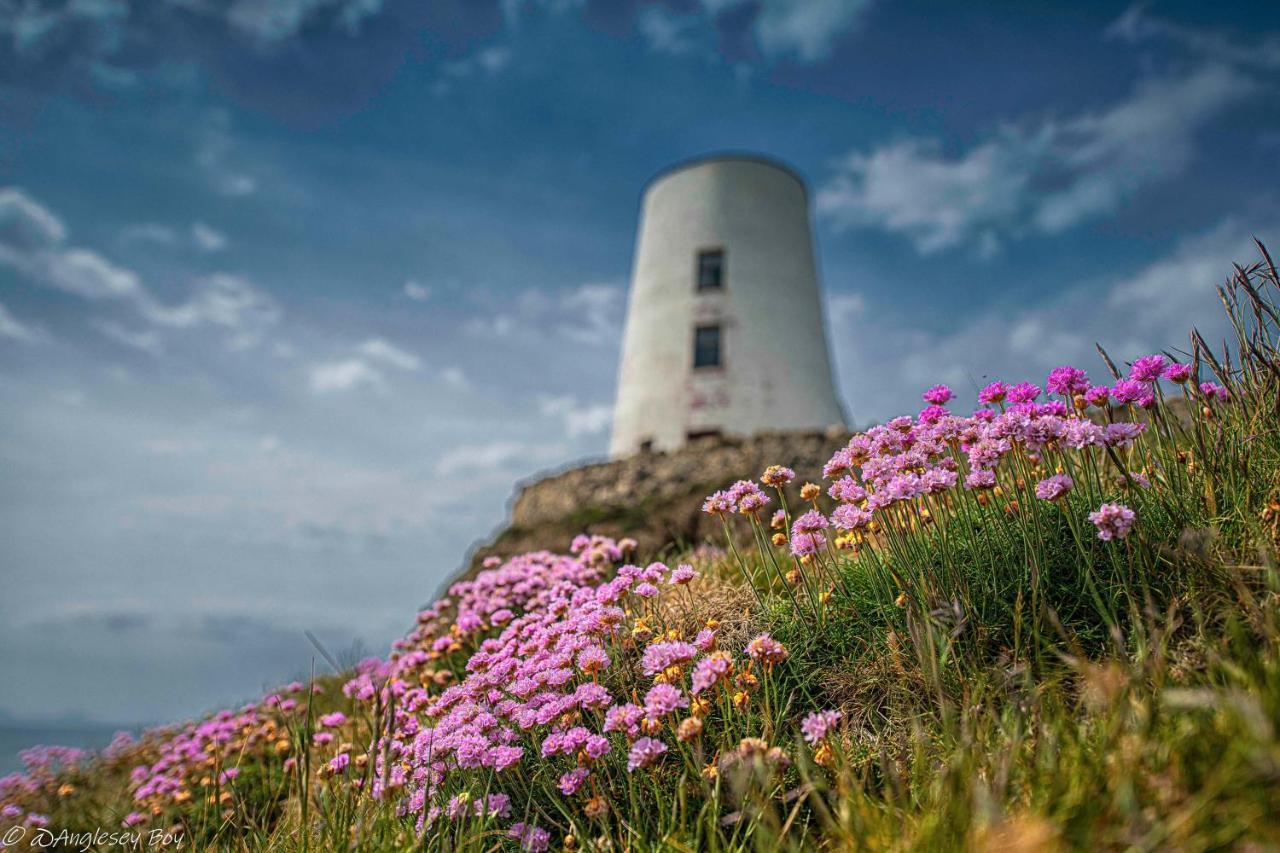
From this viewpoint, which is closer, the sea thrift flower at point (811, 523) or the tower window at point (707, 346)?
the sea thrift flower at point (811, 523)

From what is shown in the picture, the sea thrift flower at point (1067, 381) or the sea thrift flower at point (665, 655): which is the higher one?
the sea thrift flower at point (1067, 381)

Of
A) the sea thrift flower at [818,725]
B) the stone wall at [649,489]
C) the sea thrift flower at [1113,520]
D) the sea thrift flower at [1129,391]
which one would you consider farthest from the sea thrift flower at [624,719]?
the stone wall at [649,489]

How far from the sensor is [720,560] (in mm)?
5273

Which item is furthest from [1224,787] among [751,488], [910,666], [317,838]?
[317,838]

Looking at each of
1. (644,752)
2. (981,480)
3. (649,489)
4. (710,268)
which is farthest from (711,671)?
(710,268)

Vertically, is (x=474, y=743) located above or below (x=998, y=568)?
below

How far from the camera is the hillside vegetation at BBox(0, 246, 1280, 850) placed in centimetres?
221

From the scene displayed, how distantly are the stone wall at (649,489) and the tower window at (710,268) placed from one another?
476 centimetres

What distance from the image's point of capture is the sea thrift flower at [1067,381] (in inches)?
138

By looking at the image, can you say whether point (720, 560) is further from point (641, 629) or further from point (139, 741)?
point (139, 741)

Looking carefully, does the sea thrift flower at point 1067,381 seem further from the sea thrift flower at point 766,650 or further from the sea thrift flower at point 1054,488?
the sea thrift flower at point 766,650

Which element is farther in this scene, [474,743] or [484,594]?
[484,594]

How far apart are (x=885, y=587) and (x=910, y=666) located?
346 mm

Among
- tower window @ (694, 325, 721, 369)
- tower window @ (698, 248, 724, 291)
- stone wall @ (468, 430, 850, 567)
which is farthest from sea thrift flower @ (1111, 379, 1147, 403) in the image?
tower window @ (698, 248, 724, 291)
